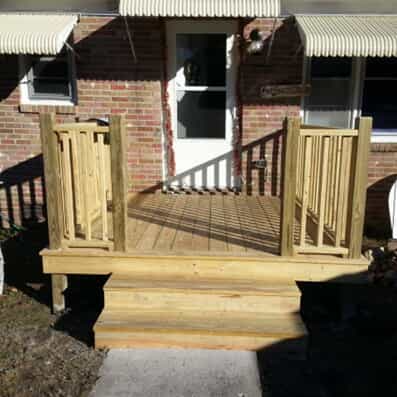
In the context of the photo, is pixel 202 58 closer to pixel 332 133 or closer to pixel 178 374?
pixel 332 133

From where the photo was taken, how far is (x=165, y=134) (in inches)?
219

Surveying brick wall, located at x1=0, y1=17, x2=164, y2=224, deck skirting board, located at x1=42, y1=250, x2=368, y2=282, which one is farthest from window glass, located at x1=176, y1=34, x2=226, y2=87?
deck skirting board, located at x1=42, y1=250, x2=368, y2=282

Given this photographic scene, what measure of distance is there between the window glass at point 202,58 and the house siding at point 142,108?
0.24 m

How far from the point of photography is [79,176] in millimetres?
3740

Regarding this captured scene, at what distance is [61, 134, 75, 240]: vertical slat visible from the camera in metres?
3.56

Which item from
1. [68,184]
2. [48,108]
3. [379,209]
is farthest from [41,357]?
[379,209]

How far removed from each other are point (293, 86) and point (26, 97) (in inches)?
126

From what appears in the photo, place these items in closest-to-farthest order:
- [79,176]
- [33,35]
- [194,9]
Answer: [79,176]
[194,9]
[33,35]

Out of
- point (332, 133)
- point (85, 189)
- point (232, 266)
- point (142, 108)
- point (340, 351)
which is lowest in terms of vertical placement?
point (340, 351)

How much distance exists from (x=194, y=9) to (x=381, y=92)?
8.37 ft

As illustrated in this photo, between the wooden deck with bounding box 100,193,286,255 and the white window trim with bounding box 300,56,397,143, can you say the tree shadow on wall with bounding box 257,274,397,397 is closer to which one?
the wooden deck with bounding box 100,193,286,255

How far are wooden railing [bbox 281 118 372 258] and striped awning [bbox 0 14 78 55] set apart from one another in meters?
2.65

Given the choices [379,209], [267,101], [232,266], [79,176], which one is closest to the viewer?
[232,266]

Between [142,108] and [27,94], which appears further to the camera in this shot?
[27,94]
